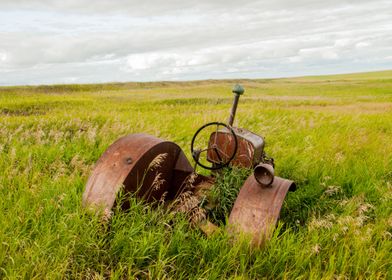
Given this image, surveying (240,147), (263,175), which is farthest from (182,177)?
(263,175)

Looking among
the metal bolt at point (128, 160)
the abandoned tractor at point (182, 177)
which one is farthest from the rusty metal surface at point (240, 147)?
the metal bolt at point (128, 160)

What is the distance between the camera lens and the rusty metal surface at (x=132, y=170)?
10.9 ft

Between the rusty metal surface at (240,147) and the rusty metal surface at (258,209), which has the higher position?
the rusty metal surface at (240,147)

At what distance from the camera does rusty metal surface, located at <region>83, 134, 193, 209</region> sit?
3.32 metres

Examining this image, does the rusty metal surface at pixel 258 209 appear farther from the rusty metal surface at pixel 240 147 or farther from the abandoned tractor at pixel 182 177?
the rusty metal surface at pixel 240 147

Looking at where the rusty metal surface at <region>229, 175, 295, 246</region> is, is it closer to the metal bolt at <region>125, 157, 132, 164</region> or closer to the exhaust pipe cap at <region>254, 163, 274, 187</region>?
the exhaust pipe cap at <region>254, 163, 274, 187</region>

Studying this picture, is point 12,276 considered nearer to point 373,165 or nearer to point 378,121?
point 373,165

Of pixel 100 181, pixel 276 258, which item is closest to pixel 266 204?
pixel 276 258

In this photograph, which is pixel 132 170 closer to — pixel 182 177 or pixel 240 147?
pixel 182 177

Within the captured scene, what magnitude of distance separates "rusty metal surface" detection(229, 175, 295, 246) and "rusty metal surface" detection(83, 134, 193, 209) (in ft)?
2.80

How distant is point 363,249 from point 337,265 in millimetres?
432

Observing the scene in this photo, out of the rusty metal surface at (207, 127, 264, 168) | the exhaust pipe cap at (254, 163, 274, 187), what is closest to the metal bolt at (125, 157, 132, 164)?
the rusty metal surface at (207, 127, 264, 168)

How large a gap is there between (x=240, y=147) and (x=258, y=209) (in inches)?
35.4

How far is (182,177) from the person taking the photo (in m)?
3.98
